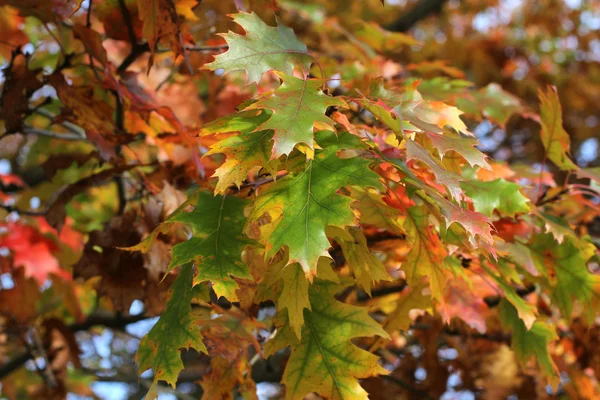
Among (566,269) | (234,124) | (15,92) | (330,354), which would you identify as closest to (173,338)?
(330,354)

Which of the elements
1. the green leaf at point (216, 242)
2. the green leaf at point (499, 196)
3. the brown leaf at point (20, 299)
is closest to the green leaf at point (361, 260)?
the green leaf at point (216, 242)

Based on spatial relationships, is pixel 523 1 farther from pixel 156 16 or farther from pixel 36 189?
pixel 156 16

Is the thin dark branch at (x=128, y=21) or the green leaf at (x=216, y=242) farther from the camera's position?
the thin dark branch at (x=128, y=21)

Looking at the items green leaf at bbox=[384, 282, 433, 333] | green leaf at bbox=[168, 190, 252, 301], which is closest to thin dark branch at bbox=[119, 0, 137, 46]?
green leaf at bbox=[168, 190, 252, 301]

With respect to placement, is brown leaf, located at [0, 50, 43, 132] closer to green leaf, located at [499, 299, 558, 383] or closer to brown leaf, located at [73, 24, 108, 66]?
brown leaf, located at [73, 24, 108, 66]

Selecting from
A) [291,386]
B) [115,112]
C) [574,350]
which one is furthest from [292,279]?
[574,350]

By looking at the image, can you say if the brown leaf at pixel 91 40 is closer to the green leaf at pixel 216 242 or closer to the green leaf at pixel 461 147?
the green leaf at pixel 216 242
